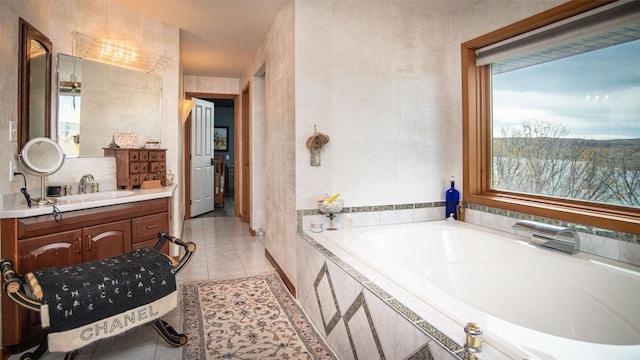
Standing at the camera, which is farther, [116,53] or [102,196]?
[116,53]

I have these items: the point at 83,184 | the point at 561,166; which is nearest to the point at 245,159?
the point at 83,184

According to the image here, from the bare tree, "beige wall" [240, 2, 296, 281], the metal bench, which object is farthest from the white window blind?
the metal bench

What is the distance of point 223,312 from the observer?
255 cm

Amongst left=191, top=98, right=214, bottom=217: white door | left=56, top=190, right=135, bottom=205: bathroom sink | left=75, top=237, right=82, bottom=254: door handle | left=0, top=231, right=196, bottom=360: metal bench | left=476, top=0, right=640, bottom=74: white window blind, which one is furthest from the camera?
left=191, top=98, right=214, bottom=217: white door

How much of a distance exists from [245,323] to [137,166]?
1775 millimetres

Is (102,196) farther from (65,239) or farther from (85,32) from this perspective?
(85,32)

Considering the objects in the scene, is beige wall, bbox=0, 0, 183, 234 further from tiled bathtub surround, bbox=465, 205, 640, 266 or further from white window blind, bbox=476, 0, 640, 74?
tiled bathtub surround, bbox=465, 205, 640, 266

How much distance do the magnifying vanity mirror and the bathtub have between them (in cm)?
185

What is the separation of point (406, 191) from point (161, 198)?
2056 mm

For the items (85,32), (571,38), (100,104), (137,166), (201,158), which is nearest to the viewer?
(571,38)

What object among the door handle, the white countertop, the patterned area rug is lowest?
the patterned area rug

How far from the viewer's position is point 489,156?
9.99 ft

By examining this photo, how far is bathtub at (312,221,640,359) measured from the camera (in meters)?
1.19

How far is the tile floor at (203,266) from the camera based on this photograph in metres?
2.04
